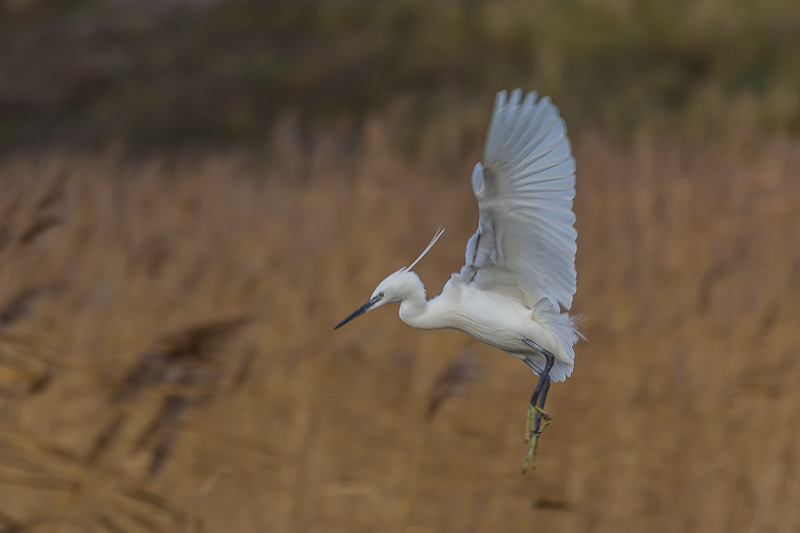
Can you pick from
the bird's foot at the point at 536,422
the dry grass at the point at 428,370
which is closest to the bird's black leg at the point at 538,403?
the bird's foot at the point at 536,422

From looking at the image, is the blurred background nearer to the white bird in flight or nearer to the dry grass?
the dry grass

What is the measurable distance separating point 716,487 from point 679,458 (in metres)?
0.11

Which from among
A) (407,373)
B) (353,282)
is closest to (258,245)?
(353,282)

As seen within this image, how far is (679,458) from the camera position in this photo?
2.18 m

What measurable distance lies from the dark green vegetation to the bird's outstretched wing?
757 centimetres

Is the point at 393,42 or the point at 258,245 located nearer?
the point at 258,245

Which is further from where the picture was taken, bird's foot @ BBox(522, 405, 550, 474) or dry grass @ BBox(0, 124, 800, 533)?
dry grass @ BBox(0, 124, 800, 533)

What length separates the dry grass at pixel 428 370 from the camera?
6.24ft

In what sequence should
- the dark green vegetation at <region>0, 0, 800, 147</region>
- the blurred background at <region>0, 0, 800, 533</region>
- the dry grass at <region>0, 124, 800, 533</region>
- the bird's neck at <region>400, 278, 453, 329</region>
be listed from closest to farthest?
the bird's neck at <region>400, 278, 453, 329</region>
the blurred background at <region>0, 0, 800, 533</region>
the dry grass at <region>0, 124, 800, 533</region>
the dark green vegetation at <region>0, 0, 800, 147</region>

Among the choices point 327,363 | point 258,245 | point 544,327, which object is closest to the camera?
point 544,327

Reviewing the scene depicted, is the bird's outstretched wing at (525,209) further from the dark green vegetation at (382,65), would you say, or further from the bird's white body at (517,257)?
the dark green vegetation at (382,65)

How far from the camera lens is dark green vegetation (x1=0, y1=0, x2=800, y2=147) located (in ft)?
30.1

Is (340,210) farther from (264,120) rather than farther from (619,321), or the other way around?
(264,120)

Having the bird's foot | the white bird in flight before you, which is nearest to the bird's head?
the white bird in flight
